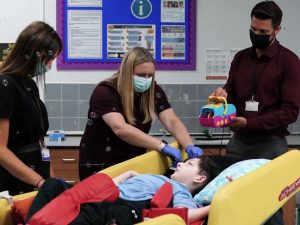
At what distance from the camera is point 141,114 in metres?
2.53

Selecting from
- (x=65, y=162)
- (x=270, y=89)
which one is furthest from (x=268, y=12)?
(x=65, y=162)

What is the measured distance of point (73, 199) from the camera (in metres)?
1.59

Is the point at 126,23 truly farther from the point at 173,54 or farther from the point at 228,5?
the point at 228,5

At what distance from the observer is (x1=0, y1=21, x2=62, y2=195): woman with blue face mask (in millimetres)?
1878

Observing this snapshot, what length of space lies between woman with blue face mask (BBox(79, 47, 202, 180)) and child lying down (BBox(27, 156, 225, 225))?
17 cm

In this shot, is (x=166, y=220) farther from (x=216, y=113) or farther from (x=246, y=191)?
(x=216, y=113)

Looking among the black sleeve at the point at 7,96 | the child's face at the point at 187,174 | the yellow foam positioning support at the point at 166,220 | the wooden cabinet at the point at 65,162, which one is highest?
the black sleeve at the point at 7,96

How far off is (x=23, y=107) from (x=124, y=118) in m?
Answer: 0.60

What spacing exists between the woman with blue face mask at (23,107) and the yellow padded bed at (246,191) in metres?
0.21

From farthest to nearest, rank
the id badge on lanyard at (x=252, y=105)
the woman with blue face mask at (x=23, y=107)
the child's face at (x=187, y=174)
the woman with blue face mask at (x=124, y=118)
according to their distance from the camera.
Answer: the id badge on lanyard at (x=252, y=105), the woman with blue face mask at (x=124, y=118), the child's face at (x=187, y=174), the woman with blue face mask at (x=23, y=107)

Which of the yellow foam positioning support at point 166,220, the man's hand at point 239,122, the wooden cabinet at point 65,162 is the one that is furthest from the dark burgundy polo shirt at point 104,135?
the wooden cabinet at point 65,162

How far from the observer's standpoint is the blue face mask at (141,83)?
2447 mm

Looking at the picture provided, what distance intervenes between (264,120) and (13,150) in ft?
3.99

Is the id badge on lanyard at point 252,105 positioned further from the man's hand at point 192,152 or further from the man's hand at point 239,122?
the man's hand at point 192,152
